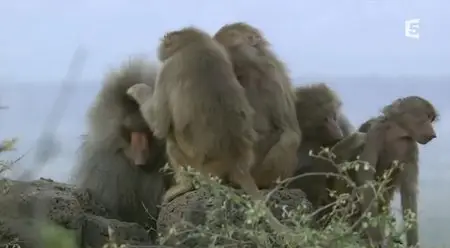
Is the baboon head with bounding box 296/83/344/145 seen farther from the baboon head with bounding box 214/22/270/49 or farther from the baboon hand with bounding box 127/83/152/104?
the baboon hand with bounding box 127/83/152/104

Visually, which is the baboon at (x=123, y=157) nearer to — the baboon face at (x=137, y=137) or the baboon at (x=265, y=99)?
the baboon face at (x=137, y=137)

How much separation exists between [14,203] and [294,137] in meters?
0.82

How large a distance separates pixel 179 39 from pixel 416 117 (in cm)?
72

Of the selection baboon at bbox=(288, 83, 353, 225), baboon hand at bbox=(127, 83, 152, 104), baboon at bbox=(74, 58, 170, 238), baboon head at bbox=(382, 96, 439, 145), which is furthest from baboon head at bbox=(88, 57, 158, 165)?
baboon head at bbox=(382, 96, 439, 145)

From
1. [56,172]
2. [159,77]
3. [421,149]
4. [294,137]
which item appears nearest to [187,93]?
[159,77]

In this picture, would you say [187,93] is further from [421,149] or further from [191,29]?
[421,149]

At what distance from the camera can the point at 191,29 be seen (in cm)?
237

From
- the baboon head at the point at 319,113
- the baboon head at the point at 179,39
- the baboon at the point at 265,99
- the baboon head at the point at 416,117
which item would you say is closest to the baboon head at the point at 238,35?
the baboon at the point at 265,99

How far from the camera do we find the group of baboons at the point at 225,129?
7.34 feet

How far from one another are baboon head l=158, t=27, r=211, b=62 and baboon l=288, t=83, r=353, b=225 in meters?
0.41

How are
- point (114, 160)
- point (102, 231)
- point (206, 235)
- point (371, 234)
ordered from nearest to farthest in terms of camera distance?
1. point (206, 235)
2. point (371, 234)
3. point (102, 231)
4. point (114, 160)

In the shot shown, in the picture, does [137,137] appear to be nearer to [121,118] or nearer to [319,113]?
[121,118]

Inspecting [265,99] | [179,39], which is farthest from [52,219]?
[265,99]

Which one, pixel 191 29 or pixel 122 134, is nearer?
pixel 191 29
